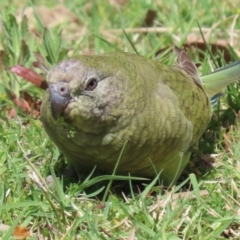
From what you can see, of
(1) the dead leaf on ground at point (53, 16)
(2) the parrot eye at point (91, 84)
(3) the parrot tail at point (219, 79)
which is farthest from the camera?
(1) the dead leaf on ground at point (53, 16)

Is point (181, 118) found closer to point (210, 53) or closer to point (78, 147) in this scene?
point (78, 147)

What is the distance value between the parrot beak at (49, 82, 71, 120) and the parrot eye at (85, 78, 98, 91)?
0.13 meters

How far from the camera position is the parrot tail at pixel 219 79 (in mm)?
5070

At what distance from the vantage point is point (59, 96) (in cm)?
367

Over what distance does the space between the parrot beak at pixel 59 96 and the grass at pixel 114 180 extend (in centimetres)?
43

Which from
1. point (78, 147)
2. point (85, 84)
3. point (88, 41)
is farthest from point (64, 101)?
point (88, 41)

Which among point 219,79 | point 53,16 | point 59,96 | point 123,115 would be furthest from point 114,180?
point 53,16

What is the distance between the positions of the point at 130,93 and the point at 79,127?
0.38m

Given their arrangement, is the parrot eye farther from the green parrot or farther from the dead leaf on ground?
the dead leaf on ground

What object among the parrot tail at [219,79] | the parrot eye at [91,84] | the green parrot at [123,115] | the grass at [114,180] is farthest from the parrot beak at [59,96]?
the parrot tail at [219,79]

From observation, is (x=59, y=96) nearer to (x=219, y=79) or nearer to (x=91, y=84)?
(x=91, y=84)

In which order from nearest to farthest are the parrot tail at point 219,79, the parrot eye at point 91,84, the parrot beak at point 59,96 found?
the parrot beak at point 59,96, the parrot eye at point 91,84, the parrot tail at point 219,79

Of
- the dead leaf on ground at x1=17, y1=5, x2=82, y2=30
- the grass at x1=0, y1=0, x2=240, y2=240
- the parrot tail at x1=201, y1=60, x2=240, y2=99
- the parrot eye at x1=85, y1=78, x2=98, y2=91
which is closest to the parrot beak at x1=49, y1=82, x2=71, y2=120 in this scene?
the parrot eye at x1=85, y1=78, x2=98, y2=91

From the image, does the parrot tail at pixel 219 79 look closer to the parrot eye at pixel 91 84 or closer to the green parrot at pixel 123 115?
the green parrot at pixel 123 115
